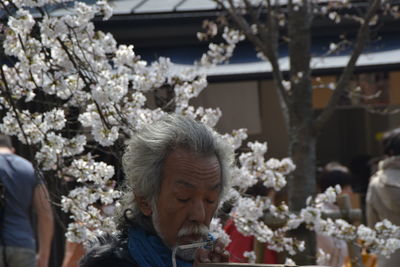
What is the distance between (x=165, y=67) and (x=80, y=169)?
3.21ft

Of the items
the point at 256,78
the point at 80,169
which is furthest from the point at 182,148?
the point at 256,78

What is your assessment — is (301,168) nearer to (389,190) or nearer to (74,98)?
(389,190)

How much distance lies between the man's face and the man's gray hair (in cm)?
2

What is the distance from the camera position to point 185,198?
8.12 feet

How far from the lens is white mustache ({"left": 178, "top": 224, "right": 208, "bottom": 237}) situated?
245 cm

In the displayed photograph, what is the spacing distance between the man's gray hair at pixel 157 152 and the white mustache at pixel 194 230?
0.12 metres

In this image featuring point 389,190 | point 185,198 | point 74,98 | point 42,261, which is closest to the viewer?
point 185,198

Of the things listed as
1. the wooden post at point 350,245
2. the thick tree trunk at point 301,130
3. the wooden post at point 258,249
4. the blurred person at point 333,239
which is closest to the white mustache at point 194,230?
the wooden post at point 258,249

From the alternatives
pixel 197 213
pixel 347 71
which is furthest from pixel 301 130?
pixel 197 213

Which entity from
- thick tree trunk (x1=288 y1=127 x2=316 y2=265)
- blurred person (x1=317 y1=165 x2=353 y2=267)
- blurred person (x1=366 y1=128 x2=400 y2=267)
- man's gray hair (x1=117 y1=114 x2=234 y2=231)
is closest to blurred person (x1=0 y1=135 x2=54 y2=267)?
thick tree trunk (x1=288 y1=127 x2=316 y2=265)

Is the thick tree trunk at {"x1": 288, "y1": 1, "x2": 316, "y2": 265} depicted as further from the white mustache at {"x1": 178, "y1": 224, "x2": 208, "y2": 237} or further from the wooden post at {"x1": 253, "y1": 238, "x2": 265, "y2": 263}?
the white mustache at {"x1": 178, "y1": 224, "x2": 208, "y2": 237}

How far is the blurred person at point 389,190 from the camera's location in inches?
230

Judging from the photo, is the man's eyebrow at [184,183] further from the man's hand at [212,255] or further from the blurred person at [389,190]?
the blurred person at [389,190]

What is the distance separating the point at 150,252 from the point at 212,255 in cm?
Result: 17
